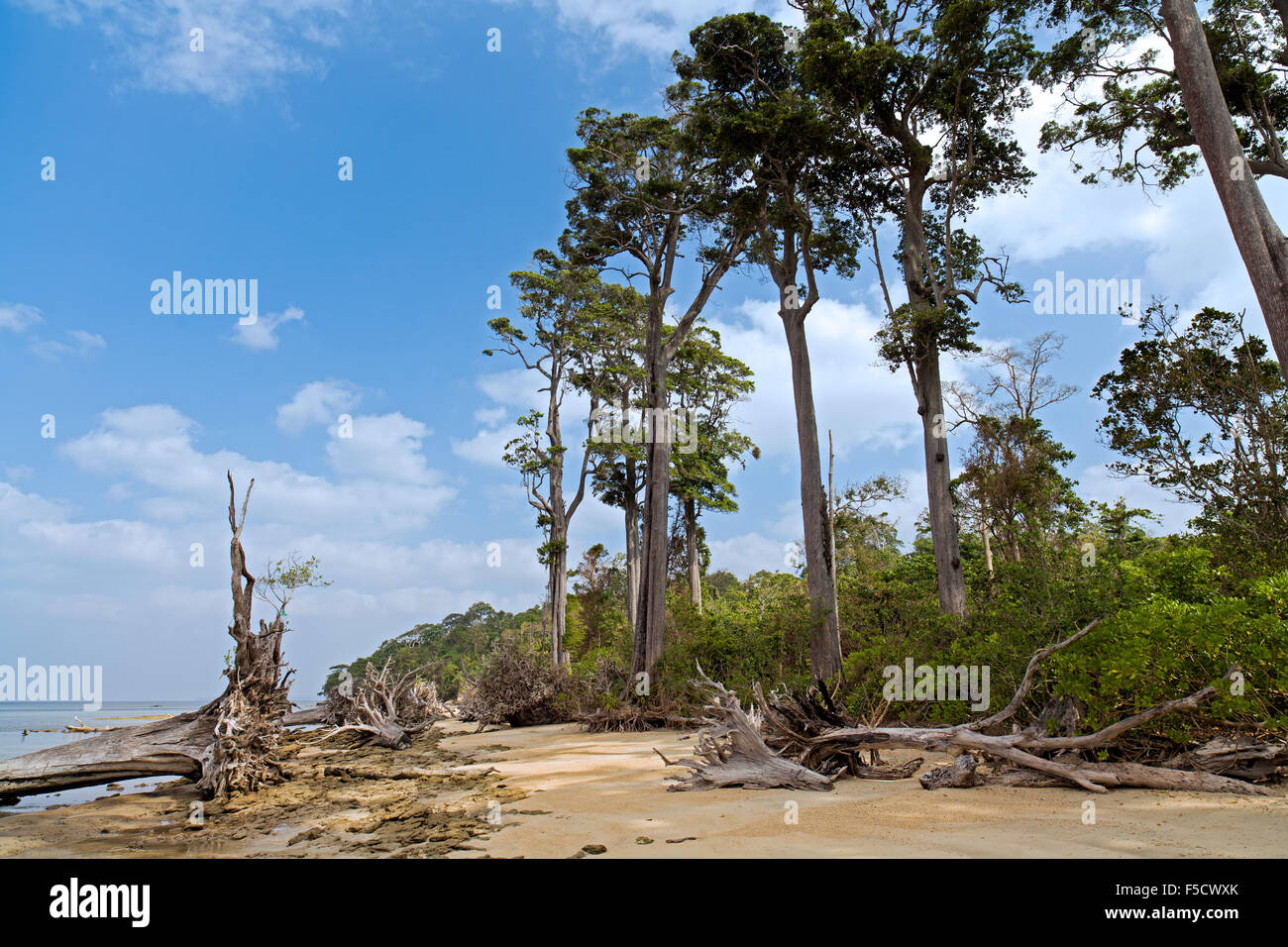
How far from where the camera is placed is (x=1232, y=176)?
30.8ft

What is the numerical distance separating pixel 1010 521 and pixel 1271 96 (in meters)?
10.3

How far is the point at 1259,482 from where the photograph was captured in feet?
37.7

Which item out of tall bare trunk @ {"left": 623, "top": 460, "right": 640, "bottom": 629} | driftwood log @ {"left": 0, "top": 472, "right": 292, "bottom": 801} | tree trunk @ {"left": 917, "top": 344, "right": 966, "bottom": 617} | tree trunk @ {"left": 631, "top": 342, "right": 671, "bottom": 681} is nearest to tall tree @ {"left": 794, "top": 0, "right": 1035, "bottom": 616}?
tree trunk @ {"left": 917, "top": 344, "right": 966, "bottom": 617}

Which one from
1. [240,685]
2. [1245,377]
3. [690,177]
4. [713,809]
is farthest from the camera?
[690,177]

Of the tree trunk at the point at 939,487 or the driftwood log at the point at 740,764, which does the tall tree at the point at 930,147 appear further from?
the driftwood log at the point at 740,764

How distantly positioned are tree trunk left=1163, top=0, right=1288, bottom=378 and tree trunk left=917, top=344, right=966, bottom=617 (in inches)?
207

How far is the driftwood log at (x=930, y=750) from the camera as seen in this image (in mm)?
4867

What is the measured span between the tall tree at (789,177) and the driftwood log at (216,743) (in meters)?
8.81

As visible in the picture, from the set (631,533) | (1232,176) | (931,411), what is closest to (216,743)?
(931,411)

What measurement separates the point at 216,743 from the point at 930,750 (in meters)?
7.42

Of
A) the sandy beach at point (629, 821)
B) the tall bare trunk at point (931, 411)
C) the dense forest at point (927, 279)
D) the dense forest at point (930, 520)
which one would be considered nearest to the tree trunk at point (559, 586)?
the dense forest at point (930, 520)

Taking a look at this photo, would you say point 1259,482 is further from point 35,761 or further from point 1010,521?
point 35,761

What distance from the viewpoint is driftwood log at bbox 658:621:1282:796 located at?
4.87 m
